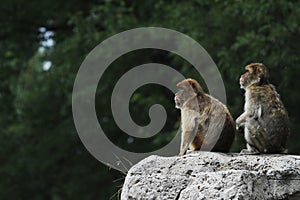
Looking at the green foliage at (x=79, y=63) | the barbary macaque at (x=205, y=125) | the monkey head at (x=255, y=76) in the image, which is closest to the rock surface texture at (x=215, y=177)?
the barbary macaque at (x=205, y=125)

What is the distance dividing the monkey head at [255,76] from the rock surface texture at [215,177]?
995 millimetres

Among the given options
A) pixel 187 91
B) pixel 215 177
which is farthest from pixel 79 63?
pixel 215 177

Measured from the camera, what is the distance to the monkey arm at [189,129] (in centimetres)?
773

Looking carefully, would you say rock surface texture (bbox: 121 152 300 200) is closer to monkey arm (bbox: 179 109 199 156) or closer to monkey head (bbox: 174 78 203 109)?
monkey arm (bbox: 179 109 199 156)

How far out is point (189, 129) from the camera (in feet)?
25.3

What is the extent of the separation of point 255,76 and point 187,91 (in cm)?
81

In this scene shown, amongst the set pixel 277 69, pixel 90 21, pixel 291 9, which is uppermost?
pixel 90 21

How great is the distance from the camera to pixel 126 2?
17531 mm

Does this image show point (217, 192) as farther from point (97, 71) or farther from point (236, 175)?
point (97, 71)

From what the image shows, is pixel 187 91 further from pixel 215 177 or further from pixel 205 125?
pixel 215 177

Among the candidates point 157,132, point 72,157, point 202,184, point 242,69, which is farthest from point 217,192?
point 72,157

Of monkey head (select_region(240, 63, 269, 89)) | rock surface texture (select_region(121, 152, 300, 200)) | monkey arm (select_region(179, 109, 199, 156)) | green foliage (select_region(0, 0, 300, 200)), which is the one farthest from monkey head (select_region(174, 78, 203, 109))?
green foliage (select_region(0, 0, 300, 200))

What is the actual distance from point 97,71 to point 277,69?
4054 mm

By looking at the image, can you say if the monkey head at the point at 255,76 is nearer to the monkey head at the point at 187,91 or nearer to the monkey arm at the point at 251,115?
the monkey arm at the point at 251,115
